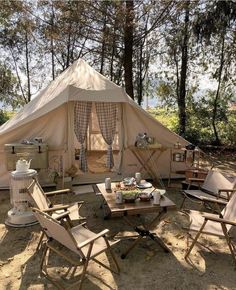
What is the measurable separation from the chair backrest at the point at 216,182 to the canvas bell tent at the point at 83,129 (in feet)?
4.14

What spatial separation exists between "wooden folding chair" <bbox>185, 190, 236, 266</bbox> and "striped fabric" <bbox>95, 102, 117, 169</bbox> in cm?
280

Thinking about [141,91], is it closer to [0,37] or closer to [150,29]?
[150,29]

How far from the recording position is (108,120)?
20.3ft

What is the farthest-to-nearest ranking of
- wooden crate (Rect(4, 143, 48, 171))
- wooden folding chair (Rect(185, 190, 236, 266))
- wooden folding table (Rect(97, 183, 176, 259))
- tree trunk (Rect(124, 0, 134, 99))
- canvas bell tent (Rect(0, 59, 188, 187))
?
1. tree trunk (Rect(124, 0, 134, 99))
2. canvas bell tent (Rect(0, 59, 188, 187))
3. wooden crate (Rect(4, 143, 48, 171))
4. wooden folding table (Rect(97, 183, 176, 259))
5. wooden folding chair (Rect(185, 190, 236, 266))

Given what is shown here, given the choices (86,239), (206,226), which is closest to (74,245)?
(86,239)

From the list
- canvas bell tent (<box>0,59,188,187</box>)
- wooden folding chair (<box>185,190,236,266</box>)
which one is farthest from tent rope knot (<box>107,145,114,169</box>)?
wooden folding chair (<box>185,190,236,266</box>)

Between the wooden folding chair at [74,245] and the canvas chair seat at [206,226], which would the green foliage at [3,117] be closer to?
the wooden folding chair at [74,245]

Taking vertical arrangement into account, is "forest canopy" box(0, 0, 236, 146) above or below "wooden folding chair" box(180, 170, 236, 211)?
above

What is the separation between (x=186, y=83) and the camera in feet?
35.2

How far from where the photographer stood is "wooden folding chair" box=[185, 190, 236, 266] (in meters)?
3.17

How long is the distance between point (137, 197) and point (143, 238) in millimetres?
535

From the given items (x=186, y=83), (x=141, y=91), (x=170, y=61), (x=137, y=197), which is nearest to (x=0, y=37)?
(x=141, y=91)

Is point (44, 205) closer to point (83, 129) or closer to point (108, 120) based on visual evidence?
point (83, 129)

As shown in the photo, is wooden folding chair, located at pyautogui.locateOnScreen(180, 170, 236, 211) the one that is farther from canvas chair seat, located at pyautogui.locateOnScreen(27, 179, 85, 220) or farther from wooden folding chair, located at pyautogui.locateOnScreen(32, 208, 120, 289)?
wooden folding chair, located at pyautogui.locateOnScreen(32, 208, 120, 289)
